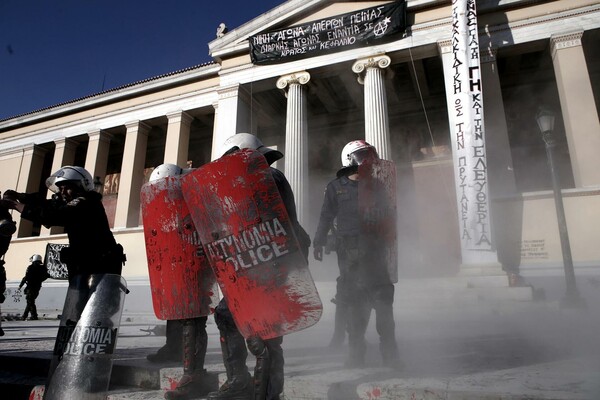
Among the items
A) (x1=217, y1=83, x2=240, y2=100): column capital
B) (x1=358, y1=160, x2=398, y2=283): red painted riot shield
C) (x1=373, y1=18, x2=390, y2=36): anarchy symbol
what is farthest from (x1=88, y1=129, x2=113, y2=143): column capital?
(x1=358, y1=160, x2=398, y2=283): red painted riot shield

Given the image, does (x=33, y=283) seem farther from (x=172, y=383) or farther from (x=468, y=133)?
(x=468, y=133)

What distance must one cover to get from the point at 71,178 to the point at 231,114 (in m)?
9.62

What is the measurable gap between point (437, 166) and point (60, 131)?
15.5 meters

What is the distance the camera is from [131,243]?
12492mm

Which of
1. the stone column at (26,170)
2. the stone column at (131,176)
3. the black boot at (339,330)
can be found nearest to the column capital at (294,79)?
the stone column at (131,176)

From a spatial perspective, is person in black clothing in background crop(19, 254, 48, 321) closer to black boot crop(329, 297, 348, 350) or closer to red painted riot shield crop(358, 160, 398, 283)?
black boot crop(329, 297, 348, 350)

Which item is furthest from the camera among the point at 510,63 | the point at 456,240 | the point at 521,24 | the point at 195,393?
the point at 510,63

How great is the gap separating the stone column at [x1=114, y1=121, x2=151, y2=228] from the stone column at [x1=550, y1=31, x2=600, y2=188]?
1371 centimetres

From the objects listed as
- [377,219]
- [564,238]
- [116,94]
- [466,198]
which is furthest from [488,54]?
[116,94]

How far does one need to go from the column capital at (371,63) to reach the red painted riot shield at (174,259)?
8.95 meters

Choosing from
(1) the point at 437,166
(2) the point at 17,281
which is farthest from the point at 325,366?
(2) the point at 17,281

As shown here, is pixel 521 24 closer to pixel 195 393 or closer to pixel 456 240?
pixel 456 240

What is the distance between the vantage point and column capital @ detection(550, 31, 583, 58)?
27.9ft

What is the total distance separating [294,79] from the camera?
10.9 metres
